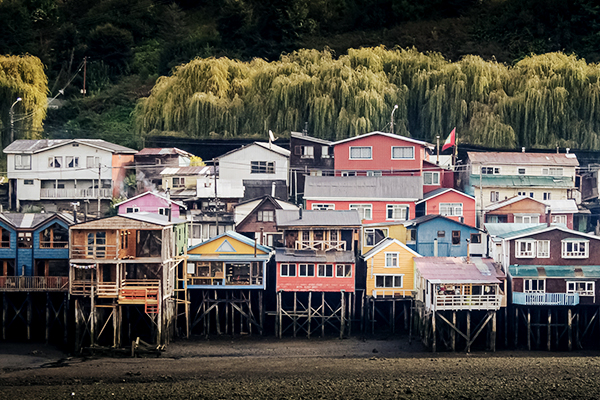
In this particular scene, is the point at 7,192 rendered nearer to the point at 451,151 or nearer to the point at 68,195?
the point at 68,195

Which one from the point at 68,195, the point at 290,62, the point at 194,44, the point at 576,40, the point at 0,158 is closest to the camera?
the point at 68,195

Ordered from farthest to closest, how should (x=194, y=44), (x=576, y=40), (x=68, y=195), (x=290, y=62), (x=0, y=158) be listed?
(x=194, y=44) < (x=576, y=40) < (x=290, y=62) < (x=0, y=158) < (x=68, y=195)

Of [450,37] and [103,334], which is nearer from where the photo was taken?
[103,334]

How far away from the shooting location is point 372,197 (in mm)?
47844

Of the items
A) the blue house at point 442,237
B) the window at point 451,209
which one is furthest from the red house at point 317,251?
the window at point 451,209

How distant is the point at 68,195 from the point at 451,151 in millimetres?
24351

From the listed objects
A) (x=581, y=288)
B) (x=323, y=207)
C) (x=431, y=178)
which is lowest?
(x=581, y=288)

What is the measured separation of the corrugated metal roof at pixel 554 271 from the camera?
130ft

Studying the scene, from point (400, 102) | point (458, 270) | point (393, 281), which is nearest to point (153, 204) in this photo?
point (393, 281)

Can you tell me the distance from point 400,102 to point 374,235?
47.0 feet

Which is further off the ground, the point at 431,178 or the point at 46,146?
the point at 46,146

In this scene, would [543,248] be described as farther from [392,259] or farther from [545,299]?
[392,259]

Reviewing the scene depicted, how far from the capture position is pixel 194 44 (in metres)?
76.2

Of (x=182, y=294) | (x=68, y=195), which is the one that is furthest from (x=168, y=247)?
(x=68, y=195)
